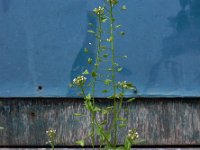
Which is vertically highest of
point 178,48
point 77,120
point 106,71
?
point 178,48

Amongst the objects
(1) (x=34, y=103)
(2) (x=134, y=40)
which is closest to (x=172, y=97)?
(2) (x=134, y=40)

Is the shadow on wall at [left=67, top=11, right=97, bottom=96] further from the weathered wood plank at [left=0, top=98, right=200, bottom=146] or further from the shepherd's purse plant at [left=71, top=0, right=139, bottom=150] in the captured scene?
the weathered wood plank at [left=0, top=98, right=200, bottom=146]

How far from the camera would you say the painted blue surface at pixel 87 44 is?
2.78m

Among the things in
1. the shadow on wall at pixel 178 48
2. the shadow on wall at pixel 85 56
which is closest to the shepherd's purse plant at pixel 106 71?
the shadow on wall at pixel 85 56

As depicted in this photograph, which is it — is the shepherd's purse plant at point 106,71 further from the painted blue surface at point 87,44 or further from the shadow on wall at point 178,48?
the shadow on wall at point 178,48

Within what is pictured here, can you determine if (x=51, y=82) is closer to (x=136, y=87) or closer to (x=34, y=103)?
(x=34, y=103)

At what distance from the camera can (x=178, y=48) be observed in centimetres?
278

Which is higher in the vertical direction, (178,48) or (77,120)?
(178,48)

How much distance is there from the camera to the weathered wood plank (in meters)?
2.82

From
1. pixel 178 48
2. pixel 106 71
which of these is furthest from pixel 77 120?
pixel 178 48

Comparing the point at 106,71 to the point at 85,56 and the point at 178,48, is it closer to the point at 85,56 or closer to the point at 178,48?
the point at 85,56

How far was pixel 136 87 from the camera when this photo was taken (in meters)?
2.78

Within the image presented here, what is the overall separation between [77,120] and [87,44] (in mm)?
423

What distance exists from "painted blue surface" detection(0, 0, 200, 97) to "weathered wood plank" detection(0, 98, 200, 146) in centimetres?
6
